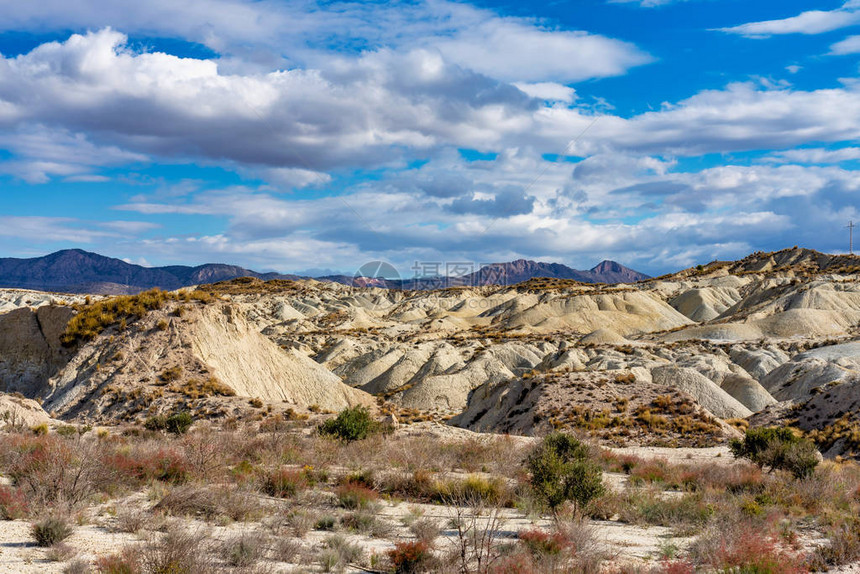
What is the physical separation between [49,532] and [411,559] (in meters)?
5.32

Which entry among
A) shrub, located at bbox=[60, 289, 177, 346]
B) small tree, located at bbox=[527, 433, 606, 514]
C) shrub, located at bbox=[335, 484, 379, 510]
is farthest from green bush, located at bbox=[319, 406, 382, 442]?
shrub, located at bbox=[60, 289, 177, 346]

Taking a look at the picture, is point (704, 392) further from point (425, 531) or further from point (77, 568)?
point (77, 568)

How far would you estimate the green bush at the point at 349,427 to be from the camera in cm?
2081

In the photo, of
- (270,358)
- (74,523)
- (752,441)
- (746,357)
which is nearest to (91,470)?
(74,523)

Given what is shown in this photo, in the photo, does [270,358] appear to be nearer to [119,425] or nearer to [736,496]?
[119,425]

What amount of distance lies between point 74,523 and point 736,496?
44.7 feet

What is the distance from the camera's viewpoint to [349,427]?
2100cm

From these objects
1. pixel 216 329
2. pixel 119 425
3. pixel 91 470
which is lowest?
pixel 119 425

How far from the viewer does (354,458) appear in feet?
56.2

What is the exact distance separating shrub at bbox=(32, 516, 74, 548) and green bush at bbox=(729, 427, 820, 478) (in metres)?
17.4

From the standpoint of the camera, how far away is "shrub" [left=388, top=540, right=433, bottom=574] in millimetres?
8781

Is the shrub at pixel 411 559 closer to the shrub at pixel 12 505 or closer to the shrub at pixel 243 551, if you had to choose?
the shrub at pixel 243 551

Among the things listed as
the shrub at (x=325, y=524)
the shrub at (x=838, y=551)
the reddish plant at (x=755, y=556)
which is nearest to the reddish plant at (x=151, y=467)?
the shrub at (x=325, y=524)

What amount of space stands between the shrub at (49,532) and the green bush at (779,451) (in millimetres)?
17391
